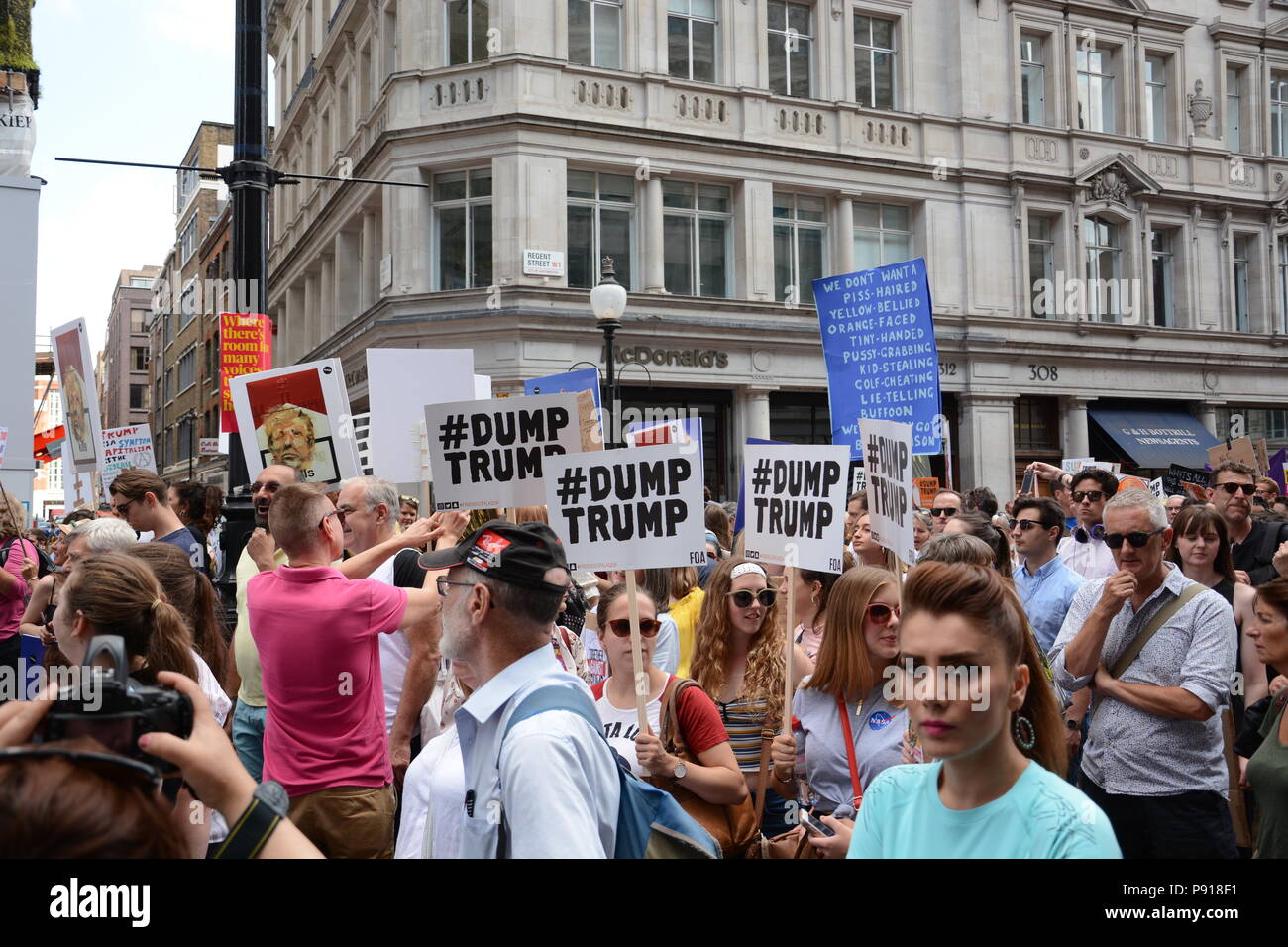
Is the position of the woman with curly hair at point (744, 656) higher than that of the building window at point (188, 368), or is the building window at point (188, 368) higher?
the building window at point (188, 368)

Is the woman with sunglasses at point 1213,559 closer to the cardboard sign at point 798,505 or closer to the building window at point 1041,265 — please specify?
the cardboard sign at point 798,505

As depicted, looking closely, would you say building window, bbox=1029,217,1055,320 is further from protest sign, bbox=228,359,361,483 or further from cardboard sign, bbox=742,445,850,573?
cardboard sign, bbox=742,445,850,573

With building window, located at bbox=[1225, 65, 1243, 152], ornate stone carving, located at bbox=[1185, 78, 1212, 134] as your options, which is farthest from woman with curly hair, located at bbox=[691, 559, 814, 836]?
building window, located at bbox=[1225, 65, 1243, 152]

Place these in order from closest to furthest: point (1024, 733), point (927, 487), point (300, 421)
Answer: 1. point (1024, 733)
2. point (300, 421)
3. point (927, 487)

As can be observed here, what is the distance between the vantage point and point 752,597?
16.3 ft

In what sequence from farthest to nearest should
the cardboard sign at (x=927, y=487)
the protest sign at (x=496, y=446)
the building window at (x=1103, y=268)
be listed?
the building window at (x=1103, y=268), the cardboard sign at (x=927, y=487), the protest sign at (x=496, y=446)

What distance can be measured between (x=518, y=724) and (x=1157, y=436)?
1083 inches

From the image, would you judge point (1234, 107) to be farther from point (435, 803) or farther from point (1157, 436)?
point (435, 803)

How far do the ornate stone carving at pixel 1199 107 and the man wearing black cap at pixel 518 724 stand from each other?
29.8 m

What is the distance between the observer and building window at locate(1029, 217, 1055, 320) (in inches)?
1018

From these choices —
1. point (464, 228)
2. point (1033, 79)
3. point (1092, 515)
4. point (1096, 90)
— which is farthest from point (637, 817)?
point (1096, 90)

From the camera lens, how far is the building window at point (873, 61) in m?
24.9

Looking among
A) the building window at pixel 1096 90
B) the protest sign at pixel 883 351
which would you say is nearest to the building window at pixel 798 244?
the building window at pixel 1096 90

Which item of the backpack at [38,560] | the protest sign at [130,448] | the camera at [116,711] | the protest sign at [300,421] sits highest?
the protest sign at [130,448]
